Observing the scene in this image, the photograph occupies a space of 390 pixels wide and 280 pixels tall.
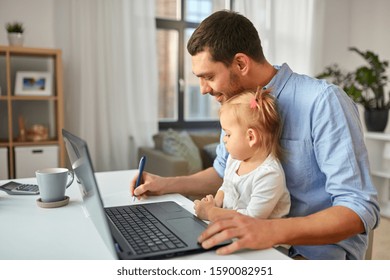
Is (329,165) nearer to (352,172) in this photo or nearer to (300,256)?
(352,172)

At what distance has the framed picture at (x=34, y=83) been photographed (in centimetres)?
269

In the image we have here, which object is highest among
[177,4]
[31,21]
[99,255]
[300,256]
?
[177,4]

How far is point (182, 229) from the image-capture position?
2.65 feet

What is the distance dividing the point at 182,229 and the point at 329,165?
1.23 ft

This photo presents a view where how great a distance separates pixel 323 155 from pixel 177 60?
2690 mm

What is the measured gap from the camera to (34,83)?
2.72 meters

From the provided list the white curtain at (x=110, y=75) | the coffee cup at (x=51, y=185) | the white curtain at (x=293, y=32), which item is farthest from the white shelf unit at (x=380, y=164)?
the coffee cup at (x=51, y=185)

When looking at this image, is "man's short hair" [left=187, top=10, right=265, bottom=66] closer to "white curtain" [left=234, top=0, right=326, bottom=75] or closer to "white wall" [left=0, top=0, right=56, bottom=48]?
"white wall" [left=0, top=0, right=56, bottom=48]

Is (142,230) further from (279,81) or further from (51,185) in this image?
(279,81)

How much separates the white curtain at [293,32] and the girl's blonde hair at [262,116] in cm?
293

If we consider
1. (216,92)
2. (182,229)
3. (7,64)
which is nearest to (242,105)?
(216,92)

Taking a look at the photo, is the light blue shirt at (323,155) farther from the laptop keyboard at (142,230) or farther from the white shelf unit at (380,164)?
the white shelf unit at (380,164)

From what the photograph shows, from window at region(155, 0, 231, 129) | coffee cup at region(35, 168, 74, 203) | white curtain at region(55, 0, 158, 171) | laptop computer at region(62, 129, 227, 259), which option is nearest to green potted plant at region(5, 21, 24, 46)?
white curtain at region(55, 0, 158, 171)

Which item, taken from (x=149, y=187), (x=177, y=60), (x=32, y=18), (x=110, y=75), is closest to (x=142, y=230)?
(x=149, y=187)
